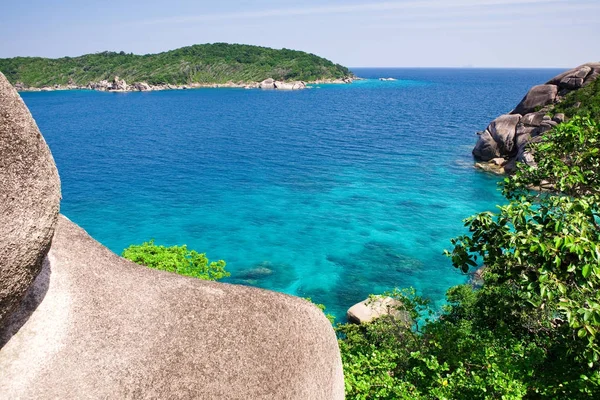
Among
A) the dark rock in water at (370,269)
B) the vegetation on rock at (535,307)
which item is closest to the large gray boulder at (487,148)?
the dark rock in water at (370,269)

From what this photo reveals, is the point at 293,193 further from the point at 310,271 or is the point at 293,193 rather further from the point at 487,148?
the point at 487,148

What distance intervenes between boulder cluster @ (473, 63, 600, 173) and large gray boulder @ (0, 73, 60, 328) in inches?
2423

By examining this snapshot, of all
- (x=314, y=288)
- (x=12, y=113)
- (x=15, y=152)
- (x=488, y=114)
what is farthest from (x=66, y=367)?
(x=488, y=114)

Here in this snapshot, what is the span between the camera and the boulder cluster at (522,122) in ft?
194

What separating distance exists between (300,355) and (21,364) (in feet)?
19.0

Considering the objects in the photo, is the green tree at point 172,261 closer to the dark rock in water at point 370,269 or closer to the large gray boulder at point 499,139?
the dark rock in water at point 370,269

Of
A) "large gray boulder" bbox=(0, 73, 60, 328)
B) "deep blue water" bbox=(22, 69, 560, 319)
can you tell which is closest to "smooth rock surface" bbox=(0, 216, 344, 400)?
"large gray boulder" bbox=(0, 73, 60, 328)

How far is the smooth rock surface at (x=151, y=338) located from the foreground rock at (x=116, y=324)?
2cm

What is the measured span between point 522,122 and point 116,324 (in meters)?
66.0

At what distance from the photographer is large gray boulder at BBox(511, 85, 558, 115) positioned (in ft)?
207

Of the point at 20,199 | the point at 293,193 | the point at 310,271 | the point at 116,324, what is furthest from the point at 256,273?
the point at 20,199

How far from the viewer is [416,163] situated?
66.7 meters

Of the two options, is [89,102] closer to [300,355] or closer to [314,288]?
[314,288]

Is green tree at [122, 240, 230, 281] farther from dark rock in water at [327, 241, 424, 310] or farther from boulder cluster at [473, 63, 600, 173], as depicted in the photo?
boulder cluster at [473, 63, 600, 173]
